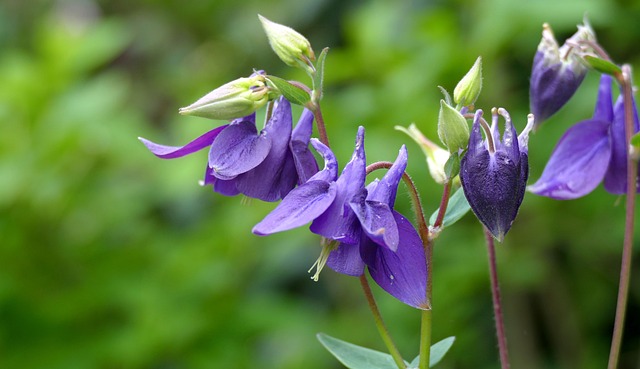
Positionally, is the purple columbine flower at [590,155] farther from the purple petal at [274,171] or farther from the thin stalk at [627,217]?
the purple petal at [274,171]

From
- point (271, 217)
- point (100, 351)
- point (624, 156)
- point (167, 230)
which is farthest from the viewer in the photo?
point (167, 230)

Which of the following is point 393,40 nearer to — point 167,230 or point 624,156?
point 167,230

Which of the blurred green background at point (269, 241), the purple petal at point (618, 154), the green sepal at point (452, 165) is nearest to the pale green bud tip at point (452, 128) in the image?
the green sepal at point (452, 165)

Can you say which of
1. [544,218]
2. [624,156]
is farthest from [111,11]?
[624,156]

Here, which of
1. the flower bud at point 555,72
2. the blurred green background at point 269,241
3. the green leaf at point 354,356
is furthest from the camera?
the blurred green background at point 269,241

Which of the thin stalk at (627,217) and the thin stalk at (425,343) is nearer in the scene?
the thin stalk at (425,343)

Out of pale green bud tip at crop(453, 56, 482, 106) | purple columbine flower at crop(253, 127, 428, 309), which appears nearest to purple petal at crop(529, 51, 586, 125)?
pale green bud tip at crop(453, 56, 482, 106)

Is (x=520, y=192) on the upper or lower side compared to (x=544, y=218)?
upper

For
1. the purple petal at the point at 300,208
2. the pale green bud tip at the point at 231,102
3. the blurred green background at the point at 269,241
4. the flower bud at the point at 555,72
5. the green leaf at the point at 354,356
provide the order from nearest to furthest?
the purple petal at the point at 300,208
the pale green bud tip at the point at 231,102
the green leaf at the point at 354,356
the flower bud at the point at 555,72
the blurred green background at the point at 269,241
